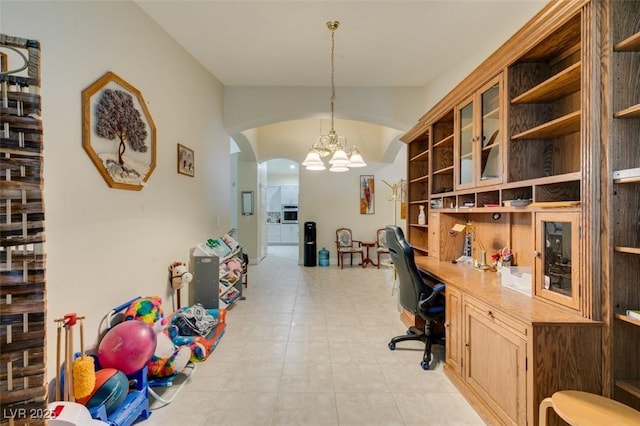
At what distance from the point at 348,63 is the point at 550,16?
2137mm

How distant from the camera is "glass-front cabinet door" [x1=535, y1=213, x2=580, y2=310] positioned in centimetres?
145

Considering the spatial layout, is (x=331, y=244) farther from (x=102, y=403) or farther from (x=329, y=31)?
(x=102, y=403)

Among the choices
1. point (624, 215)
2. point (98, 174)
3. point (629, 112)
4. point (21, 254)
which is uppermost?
point (629, 112)

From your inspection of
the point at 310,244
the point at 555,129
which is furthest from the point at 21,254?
the point at 310,244

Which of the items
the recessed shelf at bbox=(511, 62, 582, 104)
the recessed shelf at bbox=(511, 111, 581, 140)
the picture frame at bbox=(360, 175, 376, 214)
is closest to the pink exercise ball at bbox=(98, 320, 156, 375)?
the recessed shelf at bbox=(511, 111, 581, 140)

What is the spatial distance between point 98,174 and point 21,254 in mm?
1316

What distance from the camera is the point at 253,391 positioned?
6.77 ft

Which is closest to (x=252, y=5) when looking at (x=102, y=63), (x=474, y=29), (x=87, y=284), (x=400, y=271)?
(x=102, y=63)

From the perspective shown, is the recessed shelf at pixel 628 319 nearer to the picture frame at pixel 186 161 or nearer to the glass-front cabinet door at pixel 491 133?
the glass-front cabinet door at pixel 491 133

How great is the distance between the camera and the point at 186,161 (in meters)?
3.17

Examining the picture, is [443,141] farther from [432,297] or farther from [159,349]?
[159,349]

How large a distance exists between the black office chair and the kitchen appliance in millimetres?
8832

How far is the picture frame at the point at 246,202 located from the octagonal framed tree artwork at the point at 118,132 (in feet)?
14.9

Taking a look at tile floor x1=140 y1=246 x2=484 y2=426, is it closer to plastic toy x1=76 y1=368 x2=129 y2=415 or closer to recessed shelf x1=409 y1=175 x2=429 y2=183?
plastic toy x1=76 y1=368 x2=129 y2=415
